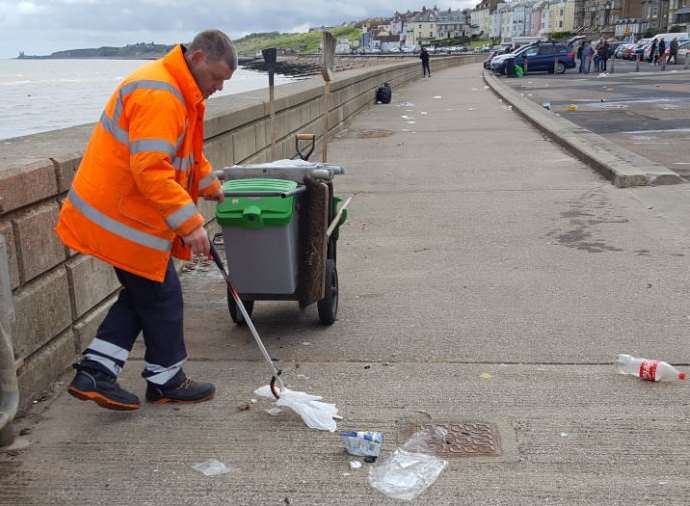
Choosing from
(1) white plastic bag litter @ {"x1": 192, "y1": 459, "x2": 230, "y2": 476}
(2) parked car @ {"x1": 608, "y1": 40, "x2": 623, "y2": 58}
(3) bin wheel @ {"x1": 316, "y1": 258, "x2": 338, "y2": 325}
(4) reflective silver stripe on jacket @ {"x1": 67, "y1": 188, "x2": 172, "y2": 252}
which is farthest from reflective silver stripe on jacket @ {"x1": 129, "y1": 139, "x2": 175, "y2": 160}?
(2) parked car @ {"x1": 608, "y1": 40, "x2": 623, "y2": 58}

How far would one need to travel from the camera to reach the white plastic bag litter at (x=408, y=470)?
3258 mm

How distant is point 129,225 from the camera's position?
3.59 meters

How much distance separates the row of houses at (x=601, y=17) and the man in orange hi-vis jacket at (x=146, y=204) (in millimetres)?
104819

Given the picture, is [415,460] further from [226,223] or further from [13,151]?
[13,151]

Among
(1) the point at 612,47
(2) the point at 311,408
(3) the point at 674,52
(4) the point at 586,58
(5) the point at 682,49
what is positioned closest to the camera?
(2) the point at 311,408

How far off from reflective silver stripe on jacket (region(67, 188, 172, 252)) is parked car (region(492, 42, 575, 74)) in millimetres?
41687

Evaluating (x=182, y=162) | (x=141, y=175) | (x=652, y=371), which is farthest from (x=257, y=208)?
(x=652, y=371)

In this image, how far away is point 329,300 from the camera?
511cm

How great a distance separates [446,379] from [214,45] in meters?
2.09

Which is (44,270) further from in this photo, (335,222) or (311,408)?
(335,222)

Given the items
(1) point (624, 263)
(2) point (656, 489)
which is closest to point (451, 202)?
(1) point (624, 263)

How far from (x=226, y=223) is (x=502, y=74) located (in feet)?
138

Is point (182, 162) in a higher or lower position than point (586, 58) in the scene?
higher

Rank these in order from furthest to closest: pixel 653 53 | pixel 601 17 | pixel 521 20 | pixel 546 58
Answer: pixel 521 20, pixel 601 17, pixel 653 53, pixel 546 58
